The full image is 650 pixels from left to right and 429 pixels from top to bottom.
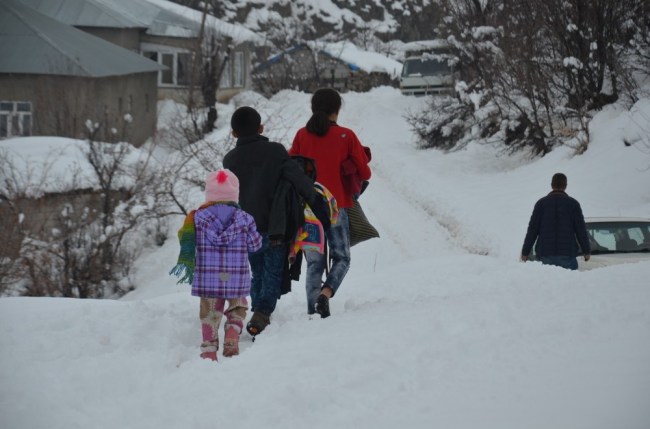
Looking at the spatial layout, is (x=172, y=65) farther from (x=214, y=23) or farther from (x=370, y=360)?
(x=370, y=360)

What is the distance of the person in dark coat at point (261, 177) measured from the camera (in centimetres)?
692

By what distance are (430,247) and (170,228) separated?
630 centimetres

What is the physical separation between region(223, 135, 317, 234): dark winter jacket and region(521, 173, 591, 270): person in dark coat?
3950 mm

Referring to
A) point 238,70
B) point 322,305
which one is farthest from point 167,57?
point 322,305

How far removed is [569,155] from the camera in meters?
22.1

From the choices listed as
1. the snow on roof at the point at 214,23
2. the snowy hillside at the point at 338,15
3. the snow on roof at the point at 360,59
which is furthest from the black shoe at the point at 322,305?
the snowy hillside at the point at 338,15

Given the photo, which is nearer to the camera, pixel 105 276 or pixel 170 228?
pixel 105 276

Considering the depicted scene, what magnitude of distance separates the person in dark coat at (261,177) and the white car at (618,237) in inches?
191

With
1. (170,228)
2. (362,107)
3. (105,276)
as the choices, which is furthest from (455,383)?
(362,107)

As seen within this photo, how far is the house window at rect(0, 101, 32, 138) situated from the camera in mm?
28406

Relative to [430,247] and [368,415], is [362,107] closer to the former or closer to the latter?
[430,247]

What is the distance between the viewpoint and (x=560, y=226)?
10.0m

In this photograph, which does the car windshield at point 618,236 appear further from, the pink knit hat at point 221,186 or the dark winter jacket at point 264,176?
the pink knit hat at point 221,186

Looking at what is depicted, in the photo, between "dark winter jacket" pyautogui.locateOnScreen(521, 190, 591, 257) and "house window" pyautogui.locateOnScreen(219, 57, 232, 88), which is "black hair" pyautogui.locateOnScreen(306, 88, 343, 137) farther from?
"house window" pyautogui.locateOnScreen(219, 57, 232, 88)
